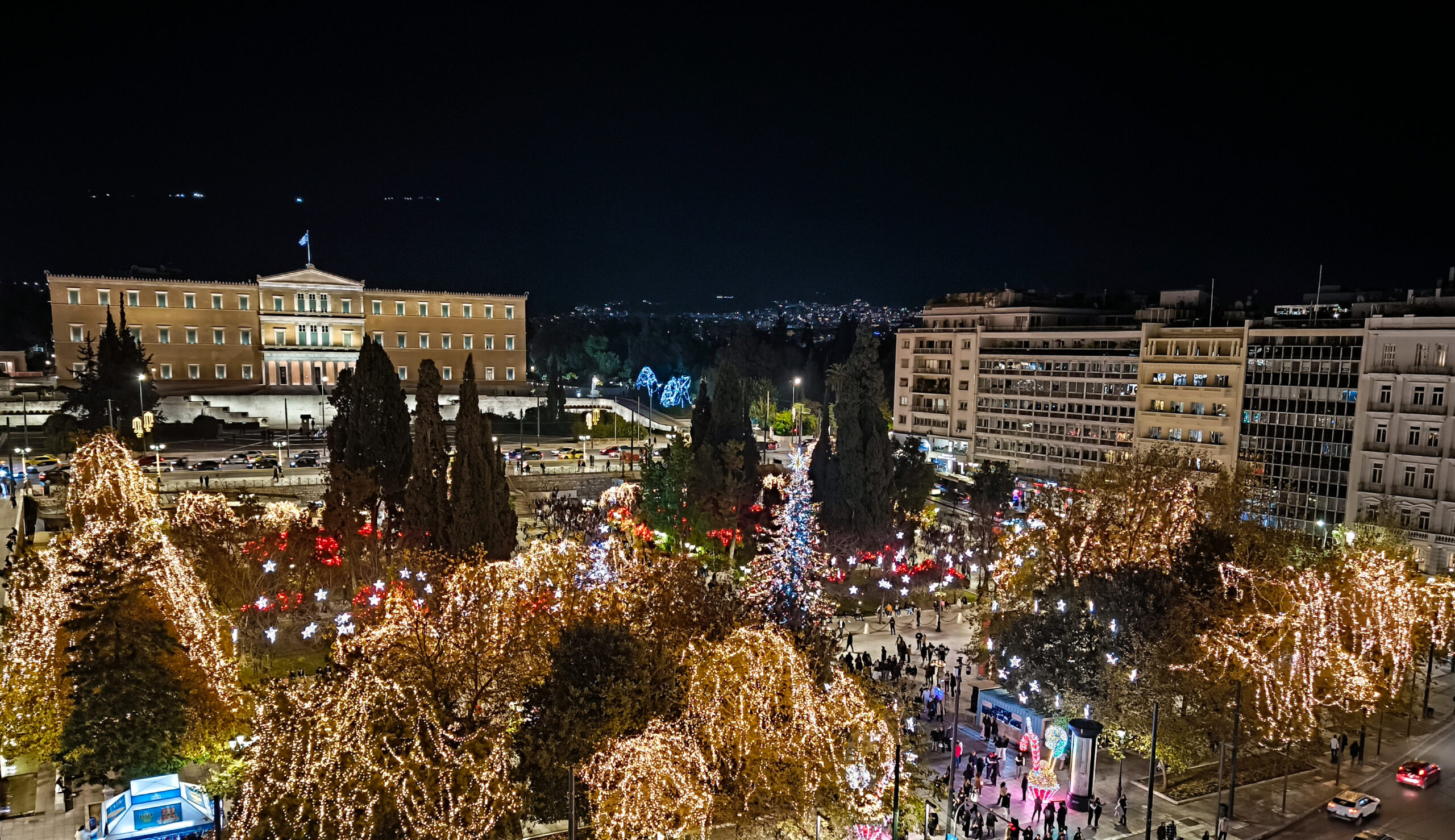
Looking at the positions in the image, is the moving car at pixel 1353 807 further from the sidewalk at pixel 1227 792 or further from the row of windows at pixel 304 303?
the row of windows at pixel 304 303

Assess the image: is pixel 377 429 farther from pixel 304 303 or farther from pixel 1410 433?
pixel 304 303

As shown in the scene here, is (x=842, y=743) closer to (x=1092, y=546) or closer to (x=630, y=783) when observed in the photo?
(x=630, y=783)

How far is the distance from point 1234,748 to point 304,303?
70.2 meters

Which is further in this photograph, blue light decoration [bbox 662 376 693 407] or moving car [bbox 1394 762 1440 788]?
blue light decoration [bbox 662 376 693 407]

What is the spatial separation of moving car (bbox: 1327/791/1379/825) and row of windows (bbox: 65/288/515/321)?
68.6 meters

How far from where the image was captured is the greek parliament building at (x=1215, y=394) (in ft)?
124

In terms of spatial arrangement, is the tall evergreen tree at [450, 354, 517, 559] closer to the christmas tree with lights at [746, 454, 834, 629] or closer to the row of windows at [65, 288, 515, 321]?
the christmas tree with lights at [746, 454, 834, 629]

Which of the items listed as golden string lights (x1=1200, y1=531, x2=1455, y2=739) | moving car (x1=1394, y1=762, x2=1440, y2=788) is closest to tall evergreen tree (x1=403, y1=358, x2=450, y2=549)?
golden string lights (x1=1200, y1=531, x2=1455, y2=739)

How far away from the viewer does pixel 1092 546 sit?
26.5m

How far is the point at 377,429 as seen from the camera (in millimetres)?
33344

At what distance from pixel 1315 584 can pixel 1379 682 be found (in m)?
3.38

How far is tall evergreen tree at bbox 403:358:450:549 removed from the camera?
29.9 m

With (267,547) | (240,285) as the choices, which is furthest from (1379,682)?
(240,285)

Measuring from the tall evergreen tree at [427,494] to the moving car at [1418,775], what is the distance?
27231 mm
